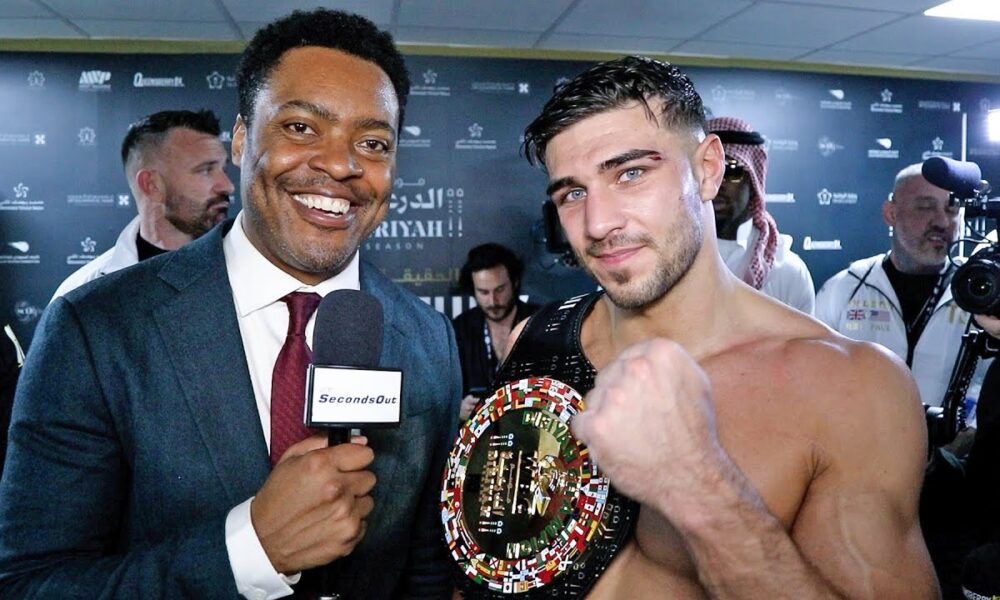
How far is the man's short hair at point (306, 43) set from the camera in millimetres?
1271

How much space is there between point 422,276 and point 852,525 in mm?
4042

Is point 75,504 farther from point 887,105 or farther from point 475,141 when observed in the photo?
point 887,105

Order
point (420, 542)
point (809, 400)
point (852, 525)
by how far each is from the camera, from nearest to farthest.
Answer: point (852, 525)
point (809, 400)
point (420, 542)

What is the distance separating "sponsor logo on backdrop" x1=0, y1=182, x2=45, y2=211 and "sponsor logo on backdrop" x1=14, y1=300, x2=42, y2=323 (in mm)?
586

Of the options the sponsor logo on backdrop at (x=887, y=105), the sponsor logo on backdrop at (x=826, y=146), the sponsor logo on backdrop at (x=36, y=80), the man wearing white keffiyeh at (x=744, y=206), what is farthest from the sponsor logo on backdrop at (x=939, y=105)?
the sponsor logo on backdrop at (x=36, y=80)

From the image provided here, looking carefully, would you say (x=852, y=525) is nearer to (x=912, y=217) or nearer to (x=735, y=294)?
(x=735, y=294)

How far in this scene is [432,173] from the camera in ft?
16.1

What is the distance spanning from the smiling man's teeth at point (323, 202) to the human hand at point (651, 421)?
610 mm

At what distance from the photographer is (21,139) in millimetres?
4508

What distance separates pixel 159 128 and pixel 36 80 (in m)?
2.25

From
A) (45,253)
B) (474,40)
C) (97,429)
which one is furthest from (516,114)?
(97,429)

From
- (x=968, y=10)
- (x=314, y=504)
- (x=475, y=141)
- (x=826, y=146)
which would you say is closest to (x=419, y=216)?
(x=475, y=141)

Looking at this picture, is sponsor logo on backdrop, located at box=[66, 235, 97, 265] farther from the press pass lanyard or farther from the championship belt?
the press pass lanyard

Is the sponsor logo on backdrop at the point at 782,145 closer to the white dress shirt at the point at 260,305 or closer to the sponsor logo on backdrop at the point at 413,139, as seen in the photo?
the sponsor logo on backdrop at the point at 413,139
